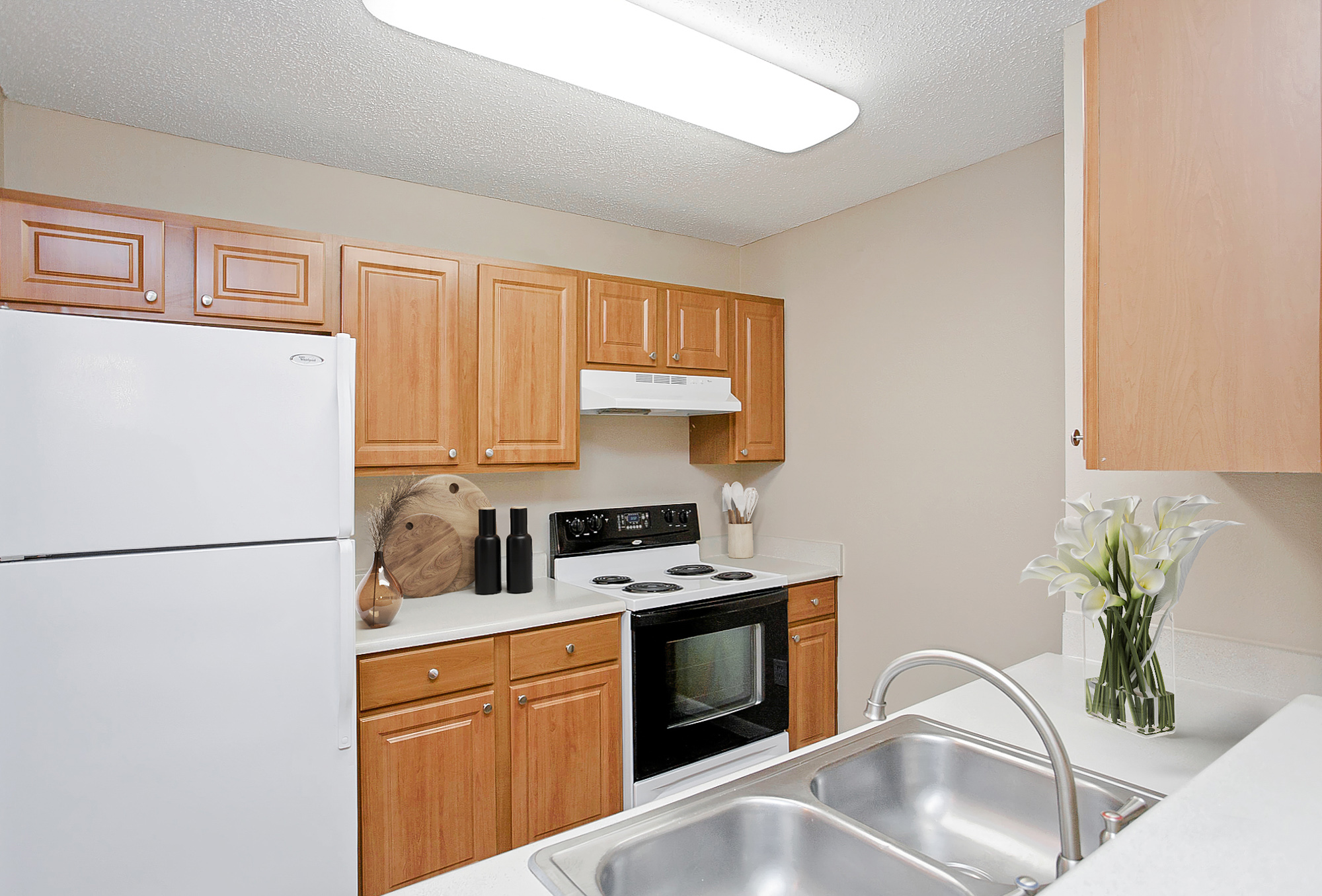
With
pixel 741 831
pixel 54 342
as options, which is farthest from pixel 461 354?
pixel 741 831

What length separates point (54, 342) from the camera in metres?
1.54

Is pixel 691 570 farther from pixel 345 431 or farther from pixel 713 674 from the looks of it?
pixel 345 431

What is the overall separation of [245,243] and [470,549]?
1.25 metres

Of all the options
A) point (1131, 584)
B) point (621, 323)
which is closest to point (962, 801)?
point (1131, 584)

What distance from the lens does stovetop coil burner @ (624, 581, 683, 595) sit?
2662 millimetres

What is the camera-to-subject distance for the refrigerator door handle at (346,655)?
6.01 ft

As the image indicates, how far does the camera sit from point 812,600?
304 cm

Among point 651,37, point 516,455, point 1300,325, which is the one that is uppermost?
point 651,37

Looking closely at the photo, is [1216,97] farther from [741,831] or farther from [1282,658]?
[741,831]

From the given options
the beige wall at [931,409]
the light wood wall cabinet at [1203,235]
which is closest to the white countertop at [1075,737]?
the light wood wall cabinet at [1203,235]

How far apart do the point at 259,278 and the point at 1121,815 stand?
2410mm

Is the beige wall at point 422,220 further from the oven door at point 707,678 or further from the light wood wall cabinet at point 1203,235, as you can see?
the light wood wall cabinet at point 1203,235

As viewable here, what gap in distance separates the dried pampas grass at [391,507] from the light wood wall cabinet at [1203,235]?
2105 mm

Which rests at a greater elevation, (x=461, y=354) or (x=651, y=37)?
(x=651, y=37)
